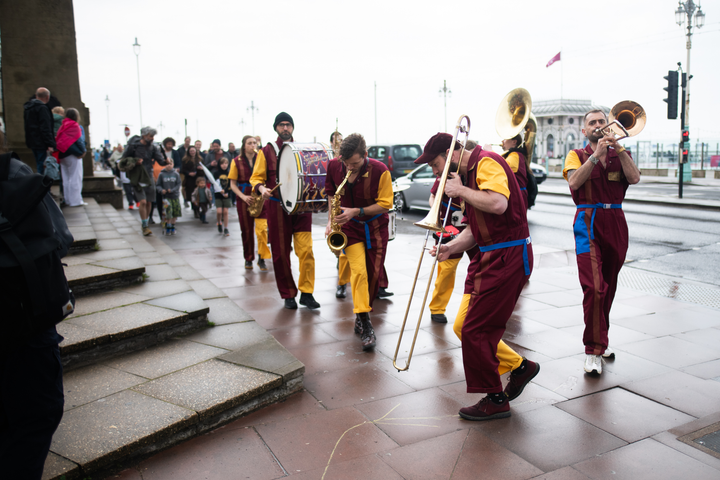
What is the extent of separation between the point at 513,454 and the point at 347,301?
3.56 m

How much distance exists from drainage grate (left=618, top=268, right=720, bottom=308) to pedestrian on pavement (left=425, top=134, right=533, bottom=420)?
393 centimetres

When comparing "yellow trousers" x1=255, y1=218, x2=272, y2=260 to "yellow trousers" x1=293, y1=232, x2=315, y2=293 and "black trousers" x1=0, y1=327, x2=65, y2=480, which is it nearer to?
"yellow trousers" x1=293, y1=232, x2=315, y2=293

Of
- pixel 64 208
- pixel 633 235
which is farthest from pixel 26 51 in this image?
pixel 633 235

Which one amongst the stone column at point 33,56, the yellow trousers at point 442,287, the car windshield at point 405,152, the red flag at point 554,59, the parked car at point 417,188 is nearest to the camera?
the yellow trousers at point 442,287

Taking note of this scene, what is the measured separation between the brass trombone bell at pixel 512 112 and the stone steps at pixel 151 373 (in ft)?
8.41

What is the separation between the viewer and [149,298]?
5.16m

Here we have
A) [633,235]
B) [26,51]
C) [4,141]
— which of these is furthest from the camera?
[26,51]

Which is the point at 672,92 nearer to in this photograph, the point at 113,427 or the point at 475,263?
the point at 475,263

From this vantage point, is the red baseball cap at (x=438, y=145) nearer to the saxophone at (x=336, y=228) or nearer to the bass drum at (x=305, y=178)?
the saxophone at (x=336, y=228)

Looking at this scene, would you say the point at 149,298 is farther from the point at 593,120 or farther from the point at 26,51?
the point at 26,51

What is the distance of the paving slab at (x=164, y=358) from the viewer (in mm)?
3922

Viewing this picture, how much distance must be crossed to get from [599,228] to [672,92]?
15.4 meters

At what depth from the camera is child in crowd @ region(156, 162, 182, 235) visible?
11886 mm

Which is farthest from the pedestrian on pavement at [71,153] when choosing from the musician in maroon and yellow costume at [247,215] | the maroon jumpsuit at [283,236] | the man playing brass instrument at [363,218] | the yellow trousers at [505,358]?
the yellow trousers at [505,358]
